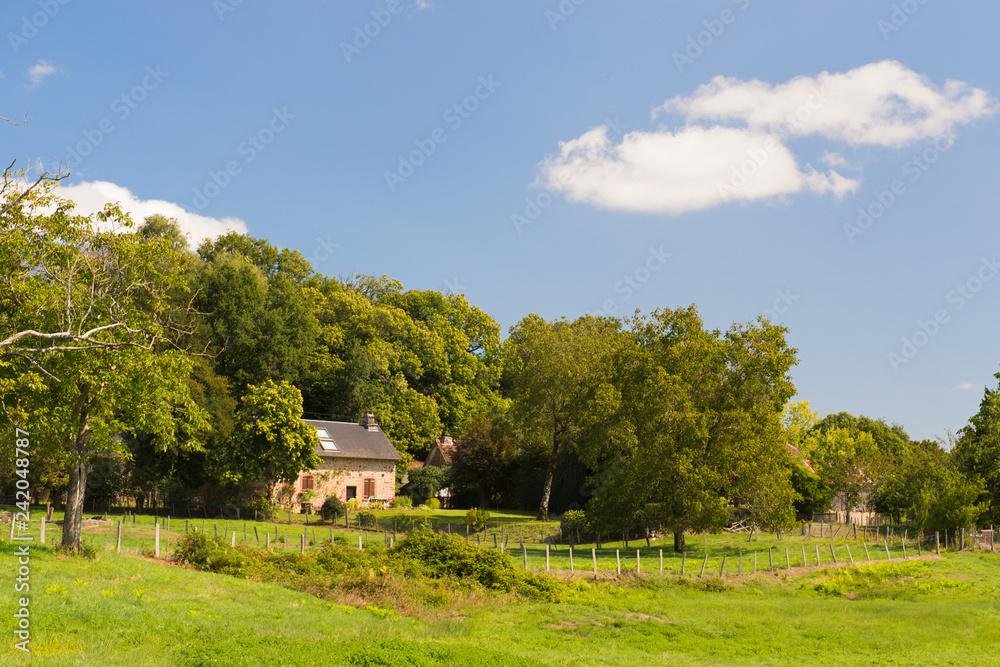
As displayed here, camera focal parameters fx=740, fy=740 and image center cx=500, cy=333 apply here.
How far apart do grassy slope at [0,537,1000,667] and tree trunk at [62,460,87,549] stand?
2.22ft

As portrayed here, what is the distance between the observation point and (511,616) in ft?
66.6

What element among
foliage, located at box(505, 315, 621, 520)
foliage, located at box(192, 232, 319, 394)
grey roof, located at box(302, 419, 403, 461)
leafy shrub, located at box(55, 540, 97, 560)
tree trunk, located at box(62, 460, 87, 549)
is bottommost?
leafy shrub, located at box(55, 540, 97, 560)

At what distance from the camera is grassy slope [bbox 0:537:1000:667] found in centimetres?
1243

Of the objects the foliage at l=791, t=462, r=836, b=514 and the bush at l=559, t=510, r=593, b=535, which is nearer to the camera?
the bush at l=559, t=510, r=593, b=535

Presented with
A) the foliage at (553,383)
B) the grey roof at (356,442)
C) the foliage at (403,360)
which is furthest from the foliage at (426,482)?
the foliage at (553,383)

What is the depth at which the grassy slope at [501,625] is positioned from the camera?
40.8ft

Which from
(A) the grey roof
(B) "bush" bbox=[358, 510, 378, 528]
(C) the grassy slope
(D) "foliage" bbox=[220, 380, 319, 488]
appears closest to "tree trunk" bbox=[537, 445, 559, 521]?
(B) "bush" bbox=[358, 510, 378, 528]

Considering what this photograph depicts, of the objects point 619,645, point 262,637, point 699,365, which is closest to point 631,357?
point 699,365

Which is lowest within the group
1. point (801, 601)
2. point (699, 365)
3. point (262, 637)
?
point (801, 601)

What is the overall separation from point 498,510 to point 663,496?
24.1 meters

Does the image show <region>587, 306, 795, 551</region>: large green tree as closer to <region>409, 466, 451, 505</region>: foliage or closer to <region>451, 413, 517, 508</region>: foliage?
<region>451, 413, 517, 508</region>: foliage

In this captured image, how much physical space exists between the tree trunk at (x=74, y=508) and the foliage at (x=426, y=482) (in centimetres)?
3866

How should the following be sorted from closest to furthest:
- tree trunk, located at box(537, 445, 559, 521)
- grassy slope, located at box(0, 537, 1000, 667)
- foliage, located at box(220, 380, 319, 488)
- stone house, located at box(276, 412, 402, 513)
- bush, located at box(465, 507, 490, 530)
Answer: grassy slope, located at box(0, 537, 1000, 667), bush, located at box(465, 507, 490, 530), foliage, located at box(220, 380, 319, 488), tree trunk, located at box(537, 445, 559, 521), stone house, located at box(276, 412, 402, 513)

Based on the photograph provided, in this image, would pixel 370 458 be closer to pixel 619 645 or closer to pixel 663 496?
pixel 663 496
